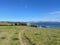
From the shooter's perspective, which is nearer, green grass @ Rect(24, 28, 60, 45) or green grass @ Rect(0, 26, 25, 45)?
green grass @ Rect(0, 26, 25, 45)

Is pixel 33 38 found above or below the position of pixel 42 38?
above

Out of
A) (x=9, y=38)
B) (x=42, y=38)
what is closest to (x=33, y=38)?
(x=42, y=38)

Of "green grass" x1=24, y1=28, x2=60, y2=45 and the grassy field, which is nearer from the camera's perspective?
the grassy field

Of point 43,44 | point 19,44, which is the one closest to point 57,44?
point 43,44

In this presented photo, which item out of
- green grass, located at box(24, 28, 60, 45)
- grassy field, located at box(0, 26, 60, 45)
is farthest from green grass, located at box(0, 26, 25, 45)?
green grass, located at box(24, 28, 60, 45)

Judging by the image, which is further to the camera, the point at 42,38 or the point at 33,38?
the point at 42,38

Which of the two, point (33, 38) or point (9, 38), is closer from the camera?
point (33, 38)

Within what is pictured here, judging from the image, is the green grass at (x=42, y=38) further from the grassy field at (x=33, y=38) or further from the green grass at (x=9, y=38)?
the green grass at (x=9, y=38)

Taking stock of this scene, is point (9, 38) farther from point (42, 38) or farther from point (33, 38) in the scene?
point (42, 38)

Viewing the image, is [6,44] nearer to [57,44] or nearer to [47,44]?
[47,44]

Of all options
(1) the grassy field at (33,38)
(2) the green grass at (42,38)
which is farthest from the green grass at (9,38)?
(2) the green grass at (42,38)

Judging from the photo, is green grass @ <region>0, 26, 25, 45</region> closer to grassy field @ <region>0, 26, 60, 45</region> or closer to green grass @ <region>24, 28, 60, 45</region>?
grassy field @ <region>0, 26, 60, 45</region>

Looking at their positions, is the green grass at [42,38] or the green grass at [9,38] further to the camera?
the green grass at [42,38]

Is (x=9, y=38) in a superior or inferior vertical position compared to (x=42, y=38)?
superior
